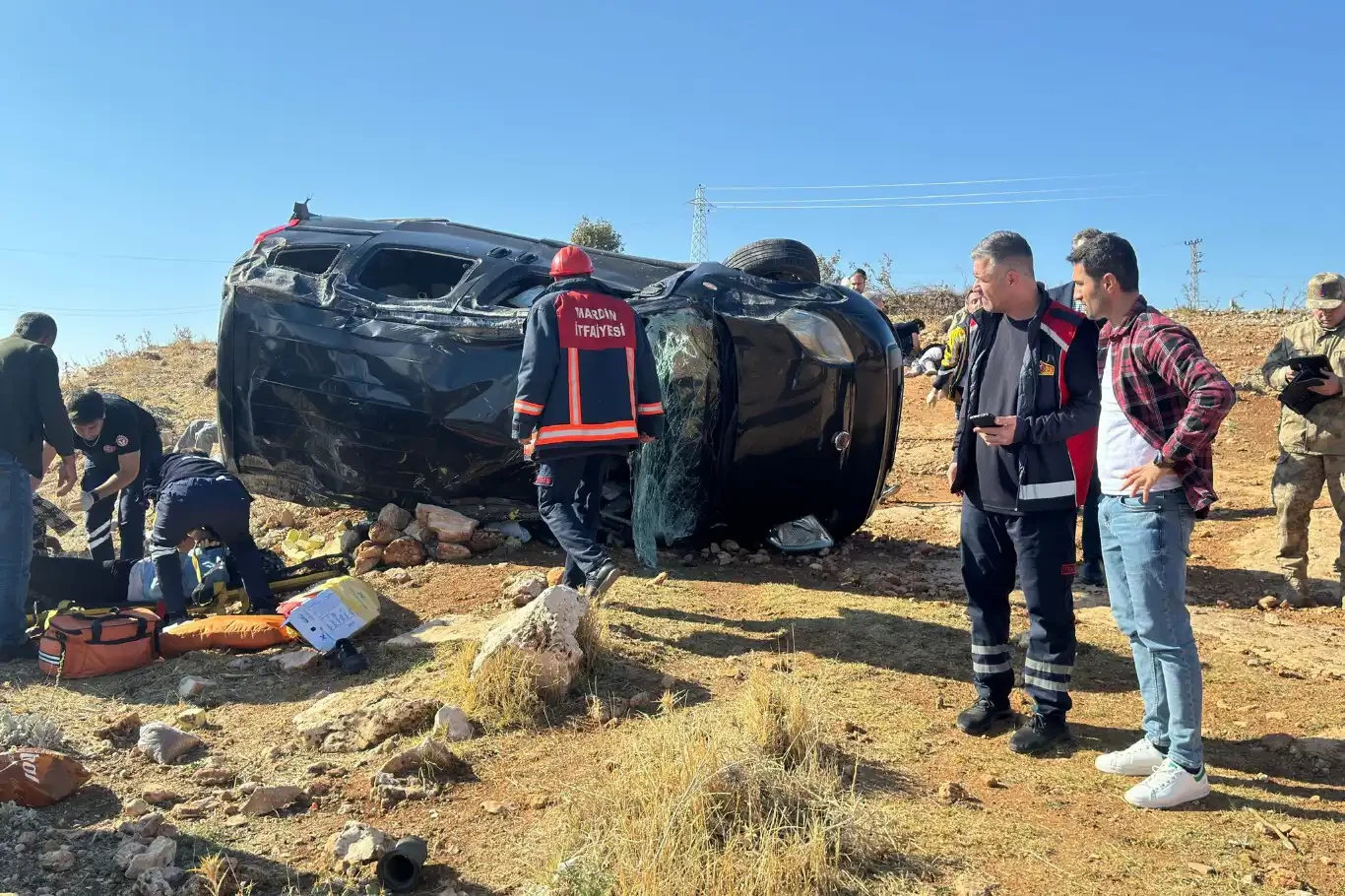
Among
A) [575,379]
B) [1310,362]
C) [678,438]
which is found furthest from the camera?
[678,438]

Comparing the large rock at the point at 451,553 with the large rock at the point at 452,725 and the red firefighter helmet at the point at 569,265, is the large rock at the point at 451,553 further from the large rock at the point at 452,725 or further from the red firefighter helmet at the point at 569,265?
the large rock at the point at 452,725

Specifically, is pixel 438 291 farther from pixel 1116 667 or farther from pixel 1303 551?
Result: pixel 1303 551

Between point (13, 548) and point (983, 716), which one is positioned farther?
point (13, 548)

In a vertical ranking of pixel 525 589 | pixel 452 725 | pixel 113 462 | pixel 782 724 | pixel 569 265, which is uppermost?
pixel 569 265

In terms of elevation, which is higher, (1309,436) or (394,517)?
(1309,436)

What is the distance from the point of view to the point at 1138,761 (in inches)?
127

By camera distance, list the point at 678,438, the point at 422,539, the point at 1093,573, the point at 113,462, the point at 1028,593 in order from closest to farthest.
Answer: the point at 1028,593, the point at 678,438, the point at 1093,573, the point at 422,539, the point at 113,462

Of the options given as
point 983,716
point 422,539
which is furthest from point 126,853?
point 422,539

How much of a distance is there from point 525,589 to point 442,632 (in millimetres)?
498

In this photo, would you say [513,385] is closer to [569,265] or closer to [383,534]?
[569,265]

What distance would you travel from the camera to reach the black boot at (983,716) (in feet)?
11.8

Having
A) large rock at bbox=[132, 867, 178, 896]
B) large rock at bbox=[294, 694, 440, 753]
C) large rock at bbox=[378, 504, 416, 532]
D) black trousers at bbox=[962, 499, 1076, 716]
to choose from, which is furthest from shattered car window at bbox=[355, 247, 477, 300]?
large rock at bbox=[132, 867, 178, 896]

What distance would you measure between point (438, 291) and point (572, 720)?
3835mm

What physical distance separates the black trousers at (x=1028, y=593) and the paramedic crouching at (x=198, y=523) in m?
3.60
